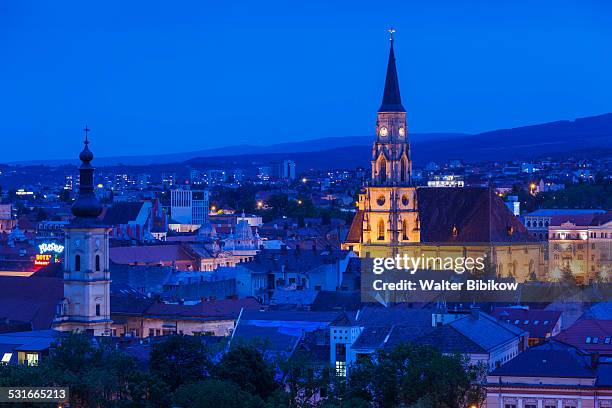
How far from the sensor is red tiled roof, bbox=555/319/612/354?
87312mm

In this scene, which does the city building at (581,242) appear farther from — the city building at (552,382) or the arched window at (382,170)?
the city building at (552,382)

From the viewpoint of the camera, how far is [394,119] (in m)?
148

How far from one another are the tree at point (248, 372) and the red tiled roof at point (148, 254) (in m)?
73.6

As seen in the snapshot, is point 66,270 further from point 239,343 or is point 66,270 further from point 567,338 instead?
point 567,338

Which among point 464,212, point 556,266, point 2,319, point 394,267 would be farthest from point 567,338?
point 556,266

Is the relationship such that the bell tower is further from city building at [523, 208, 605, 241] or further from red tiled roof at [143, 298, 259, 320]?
city building at [523, 208, 605, 241]

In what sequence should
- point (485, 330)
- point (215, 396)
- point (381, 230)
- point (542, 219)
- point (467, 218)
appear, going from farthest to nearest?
point (542, 219), point (467, 218), point (381, 230), point (485, 330), point (215, 396)

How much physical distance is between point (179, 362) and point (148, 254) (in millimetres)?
80034

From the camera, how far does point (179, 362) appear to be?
88.1 metres

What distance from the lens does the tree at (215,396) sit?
77.8 m

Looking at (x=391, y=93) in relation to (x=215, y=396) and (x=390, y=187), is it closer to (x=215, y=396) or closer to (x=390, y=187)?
(x=390, y=187)

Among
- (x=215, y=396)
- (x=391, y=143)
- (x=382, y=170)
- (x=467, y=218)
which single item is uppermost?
(x=391, y=143)

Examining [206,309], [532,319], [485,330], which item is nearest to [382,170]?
[206,309]

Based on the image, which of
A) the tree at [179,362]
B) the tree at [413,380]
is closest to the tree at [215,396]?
the tree at [413,380]
